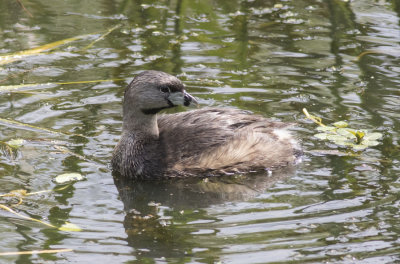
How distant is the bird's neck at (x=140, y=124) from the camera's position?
7.12 m

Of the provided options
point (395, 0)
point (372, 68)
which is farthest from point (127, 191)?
point (395, 0)

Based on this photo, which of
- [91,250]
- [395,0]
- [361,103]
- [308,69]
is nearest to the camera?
[91,250]

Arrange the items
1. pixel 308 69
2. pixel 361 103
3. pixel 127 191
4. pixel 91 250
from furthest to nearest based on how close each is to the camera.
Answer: pixel 308 69 → pixel 361 103 → pixel 127 191 → pixel 91 250

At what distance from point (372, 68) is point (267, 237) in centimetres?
420

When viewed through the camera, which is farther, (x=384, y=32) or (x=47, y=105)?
(x=384, y=32)

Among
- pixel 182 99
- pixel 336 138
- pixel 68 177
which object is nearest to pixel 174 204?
pixel 68 177

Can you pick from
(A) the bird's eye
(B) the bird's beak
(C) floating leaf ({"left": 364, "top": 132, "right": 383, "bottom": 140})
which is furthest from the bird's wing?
(C) floating leaf ({"left": 364, "top": 132, "right": 383, "bottom": 140})

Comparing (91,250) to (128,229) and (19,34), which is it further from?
(19,34)

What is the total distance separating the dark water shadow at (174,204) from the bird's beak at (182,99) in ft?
2.35

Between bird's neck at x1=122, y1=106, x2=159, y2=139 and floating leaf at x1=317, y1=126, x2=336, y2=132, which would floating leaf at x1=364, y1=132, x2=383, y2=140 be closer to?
floating leaf at x1=317, y1=126, x2=336, y2=132

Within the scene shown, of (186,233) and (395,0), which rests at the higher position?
(395,0)

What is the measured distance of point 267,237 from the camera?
18.2 ft

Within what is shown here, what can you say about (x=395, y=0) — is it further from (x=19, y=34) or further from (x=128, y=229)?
(x=128, y=229)

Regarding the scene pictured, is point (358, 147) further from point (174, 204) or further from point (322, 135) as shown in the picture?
point (174, 204)
